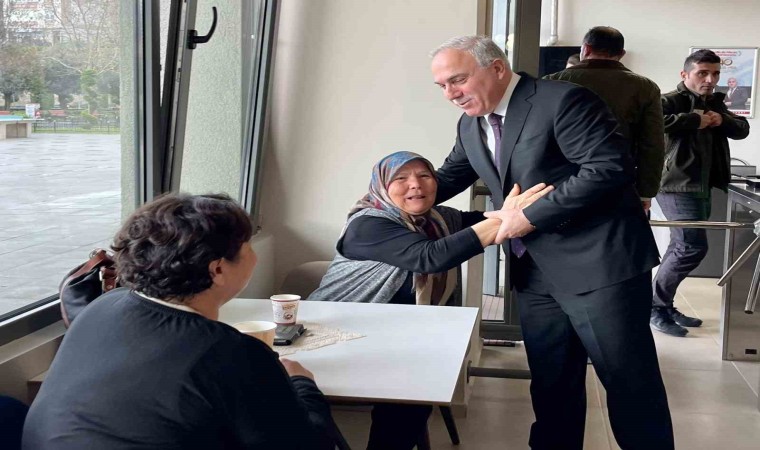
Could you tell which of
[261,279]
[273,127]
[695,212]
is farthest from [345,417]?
[695,212]

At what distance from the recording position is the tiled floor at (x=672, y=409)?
323 cm

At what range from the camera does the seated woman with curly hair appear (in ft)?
4.26

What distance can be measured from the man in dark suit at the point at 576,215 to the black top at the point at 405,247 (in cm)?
15

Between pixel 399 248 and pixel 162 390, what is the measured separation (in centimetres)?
142

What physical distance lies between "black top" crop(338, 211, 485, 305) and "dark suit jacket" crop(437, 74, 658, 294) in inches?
8.1

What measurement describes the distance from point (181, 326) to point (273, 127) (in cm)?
255

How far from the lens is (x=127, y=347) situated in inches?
52.9

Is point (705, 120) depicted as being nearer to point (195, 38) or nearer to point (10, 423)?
point (195, 38)

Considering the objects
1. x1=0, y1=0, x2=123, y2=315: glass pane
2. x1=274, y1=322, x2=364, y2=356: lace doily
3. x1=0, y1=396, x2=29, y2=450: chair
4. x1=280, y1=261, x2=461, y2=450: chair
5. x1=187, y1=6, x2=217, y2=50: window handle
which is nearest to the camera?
x1=0, y1=396, x2=29, y2=450: chair

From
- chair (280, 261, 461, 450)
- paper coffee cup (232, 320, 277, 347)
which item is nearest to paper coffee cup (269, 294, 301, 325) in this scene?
paper coffee cup (232, 320, 277, 347)

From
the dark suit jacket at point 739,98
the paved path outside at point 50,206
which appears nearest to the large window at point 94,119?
the paved path outside at point 50,206

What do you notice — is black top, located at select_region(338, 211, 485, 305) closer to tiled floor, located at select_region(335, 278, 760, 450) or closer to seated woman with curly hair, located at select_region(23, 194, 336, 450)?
tiled floor, located at select_region(335, 278, 760, 450)

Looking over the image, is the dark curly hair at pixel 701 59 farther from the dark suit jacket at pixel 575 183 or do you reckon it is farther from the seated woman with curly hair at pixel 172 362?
the seated woman with curly hair at pixel 172 362

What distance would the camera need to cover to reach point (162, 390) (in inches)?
50.9
